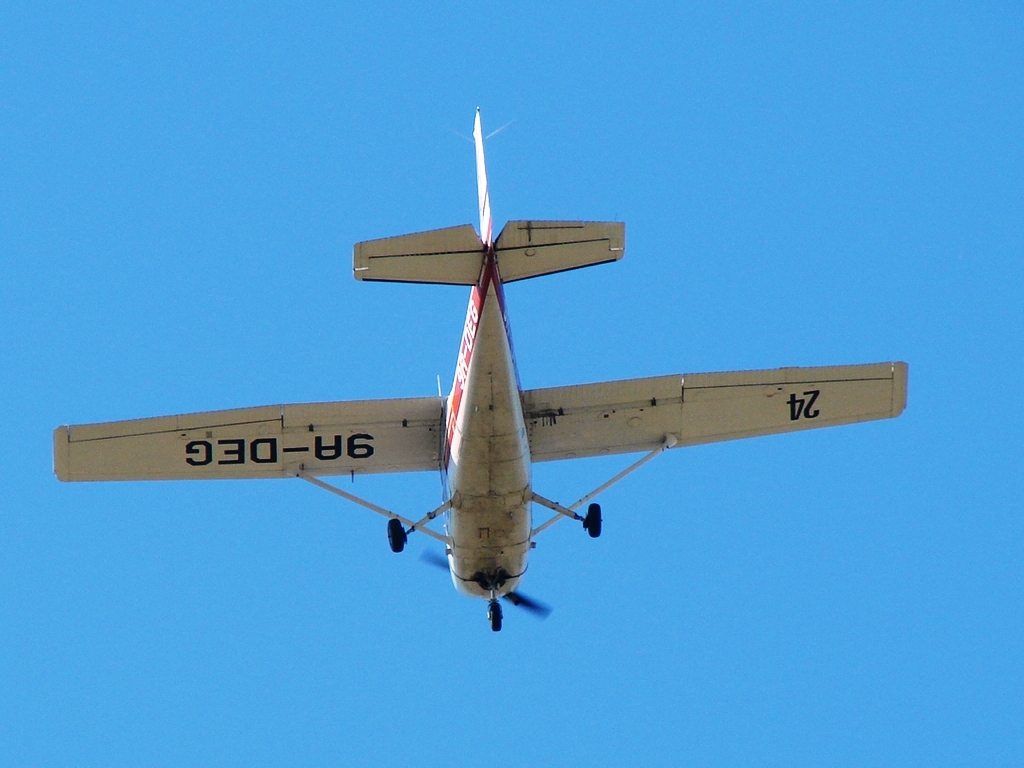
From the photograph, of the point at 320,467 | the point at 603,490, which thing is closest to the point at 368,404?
the point at 320,467

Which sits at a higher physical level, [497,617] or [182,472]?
[182,472]

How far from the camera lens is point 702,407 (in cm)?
2520

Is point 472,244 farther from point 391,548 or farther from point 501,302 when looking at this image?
point 391,548

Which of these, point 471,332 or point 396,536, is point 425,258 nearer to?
point 471,332

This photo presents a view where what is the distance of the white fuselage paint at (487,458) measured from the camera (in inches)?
849

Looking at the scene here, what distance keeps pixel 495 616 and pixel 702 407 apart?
3.89m

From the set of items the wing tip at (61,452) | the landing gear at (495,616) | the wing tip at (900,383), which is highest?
the wing tip at (900,383)

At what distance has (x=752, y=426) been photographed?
2559 cm

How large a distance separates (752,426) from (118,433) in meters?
8.40

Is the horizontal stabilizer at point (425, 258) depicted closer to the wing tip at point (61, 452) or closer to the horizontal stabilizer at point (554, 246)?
the horizontal stabilizer at point (554, 246)

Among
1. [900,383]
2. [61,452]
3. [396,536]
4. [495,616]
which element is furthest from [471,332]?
[900,383]

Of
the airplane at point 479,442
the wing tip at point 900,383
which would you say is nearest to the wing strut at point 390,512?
the airplane at point 479,442

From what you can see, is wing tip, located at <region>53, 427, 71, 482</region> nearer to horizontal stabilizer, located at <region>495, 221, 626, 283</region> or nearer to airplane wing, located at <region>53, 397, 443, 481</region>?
airplane wing, located at <region>53, 397, 443, 481</region>

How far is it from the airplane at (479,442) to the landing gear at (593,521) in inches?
0.8
